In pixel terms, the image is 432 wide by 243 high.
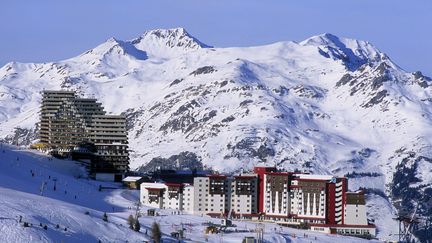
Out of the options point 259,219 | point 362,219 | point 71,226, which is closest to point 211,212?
point 259,219

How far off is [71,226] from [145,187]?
72.1 meters

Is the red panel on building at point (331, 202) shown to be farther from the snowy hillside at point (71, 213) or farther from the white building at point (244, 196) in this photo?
the snowy hillside at point (71, 213)

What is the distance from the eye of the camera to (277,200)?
188 metres

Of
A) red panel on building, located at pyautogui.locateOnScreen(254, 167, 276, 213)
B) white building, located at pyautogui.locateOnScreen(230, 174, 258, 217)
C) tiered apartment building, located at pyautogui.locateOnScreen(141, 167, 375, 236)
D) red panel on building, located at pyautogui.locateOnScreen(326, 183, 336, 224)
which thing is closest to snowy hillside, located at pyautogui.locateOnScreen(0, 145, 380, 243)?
tiered apartment building, located at pyautogui.locateOnScreen(141, 167, 375, 236)

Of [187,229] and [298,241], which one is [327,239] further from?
[187,229]

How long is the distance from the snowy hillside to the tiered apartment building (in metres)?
10.8

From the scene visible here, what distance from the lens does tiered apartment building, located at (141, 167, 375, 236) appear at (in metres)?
186

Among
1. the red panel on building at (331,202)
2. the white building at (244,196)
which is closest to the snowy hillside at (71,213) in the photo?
the white building at (244,196)

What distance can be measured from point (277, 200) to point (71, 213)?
6941cm

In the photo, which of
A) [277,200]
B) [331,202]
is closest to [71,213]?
[277,200]

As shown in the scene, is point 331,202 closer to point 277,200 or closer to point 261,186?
point 277,200

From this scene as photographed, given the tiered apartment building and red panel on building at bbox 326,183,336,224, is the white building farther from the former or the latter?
red panel on building at bbox 326,183,336,224

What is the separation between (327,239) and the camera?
15788cm

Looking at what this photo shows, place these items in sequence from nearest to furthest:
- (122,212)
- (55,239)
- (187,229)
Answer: (55,239), (187,229), (122,212)
